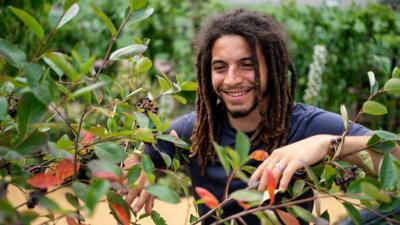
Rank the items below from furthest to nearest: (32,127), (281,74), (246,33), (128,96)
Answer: (281,74), (246,33), (128,96), (32,127)

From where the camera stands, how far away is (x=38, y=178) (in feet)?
3.76

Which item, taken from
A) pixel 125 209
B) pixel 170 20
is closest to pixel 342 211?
pixel 170 20

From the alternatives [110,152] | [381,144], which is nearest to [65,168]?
[110,152]

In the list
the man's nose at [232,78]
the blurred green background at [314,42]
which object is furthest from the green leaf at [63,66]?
the blurred green background at [314,42]

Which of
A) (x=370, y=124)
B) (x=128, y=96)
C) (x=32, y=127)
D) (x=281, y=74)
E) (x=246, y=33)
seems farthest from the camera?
(x=370, y=124)

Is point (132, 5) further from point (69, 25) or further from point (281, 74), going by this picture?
point (69, 25)

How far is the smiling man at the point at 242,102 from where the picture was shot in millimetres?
2201

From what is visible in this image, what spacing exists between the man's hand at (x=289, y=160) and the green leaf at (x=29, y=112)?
0.47 meters

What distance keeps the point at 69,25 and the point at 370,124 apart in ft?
9.81

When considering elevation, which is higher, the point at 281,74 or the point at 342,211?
the point at 281,74

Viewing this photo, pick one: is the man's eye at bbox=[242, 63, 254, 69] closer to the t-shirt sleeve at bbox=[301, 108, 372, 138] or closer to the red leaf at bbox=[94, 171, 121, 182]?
the t-shirt sleeve at bbox=[301, 108, 372, 138]

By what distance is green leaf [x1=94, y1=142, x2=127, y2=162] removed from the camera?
1.24 m

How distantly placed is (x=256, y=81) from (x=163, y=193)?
1154 millimetres

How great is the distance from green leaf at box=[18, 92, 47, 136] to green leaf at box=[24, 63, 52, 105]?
0.01 m
